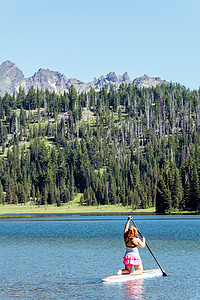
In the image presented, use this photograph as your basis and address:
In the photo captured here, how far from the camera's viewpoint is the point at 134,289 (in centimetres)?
3328

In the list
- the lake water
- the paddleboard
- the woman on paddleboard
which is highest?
the woman on paddleboard

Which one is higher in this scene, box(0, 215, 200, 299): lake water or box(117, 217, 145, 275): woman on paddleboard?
box(117, 217, 145, 275): woman on paddleboard

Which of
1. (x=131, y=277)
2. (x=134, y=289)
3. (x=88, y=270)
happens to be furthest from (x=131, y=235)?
(x=88, y=270)

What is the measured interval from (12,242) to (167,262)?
31967mm

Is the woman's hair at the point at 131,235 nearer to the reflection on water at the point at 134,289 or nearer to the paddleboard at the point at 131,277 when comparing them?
the paddleboard at the point at 131,277

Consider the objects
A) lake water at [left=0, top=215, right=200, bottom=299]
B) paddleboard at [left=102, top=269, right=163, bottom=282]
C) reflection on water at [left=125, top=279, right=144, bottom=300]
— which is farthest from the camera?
paddleboard at [left=102, top=269, right=163, bottom=282]

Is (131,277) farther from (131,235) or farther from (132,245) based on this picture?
(131,235)

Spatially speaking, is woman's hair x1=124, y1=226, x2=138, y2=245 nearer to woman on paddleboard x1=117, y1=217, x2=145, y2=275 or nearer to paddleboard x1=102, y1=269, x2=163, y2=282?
woman on paddleboard x1=117, y1=217, x2=145, y2=275

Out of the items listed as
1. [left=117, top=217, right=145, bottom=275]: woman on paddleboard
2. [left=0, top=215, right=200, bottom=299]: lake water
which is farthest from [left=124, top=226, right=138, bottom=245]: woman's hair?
[left=0, top=215, right=200, bottom=299]: lake water

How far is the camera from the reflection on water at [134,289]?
31.0 m

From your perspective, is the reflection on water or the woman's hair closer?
the reflection on water

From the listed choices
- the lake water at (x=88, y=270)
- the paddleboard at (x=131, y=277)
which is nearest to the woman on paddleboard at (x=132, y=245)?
the paddleboard at (x=131, y=277)

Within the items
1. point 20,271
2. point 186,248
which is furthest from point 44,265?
point 186,248

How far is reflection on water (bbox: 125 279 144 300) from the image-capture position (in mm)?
30984
